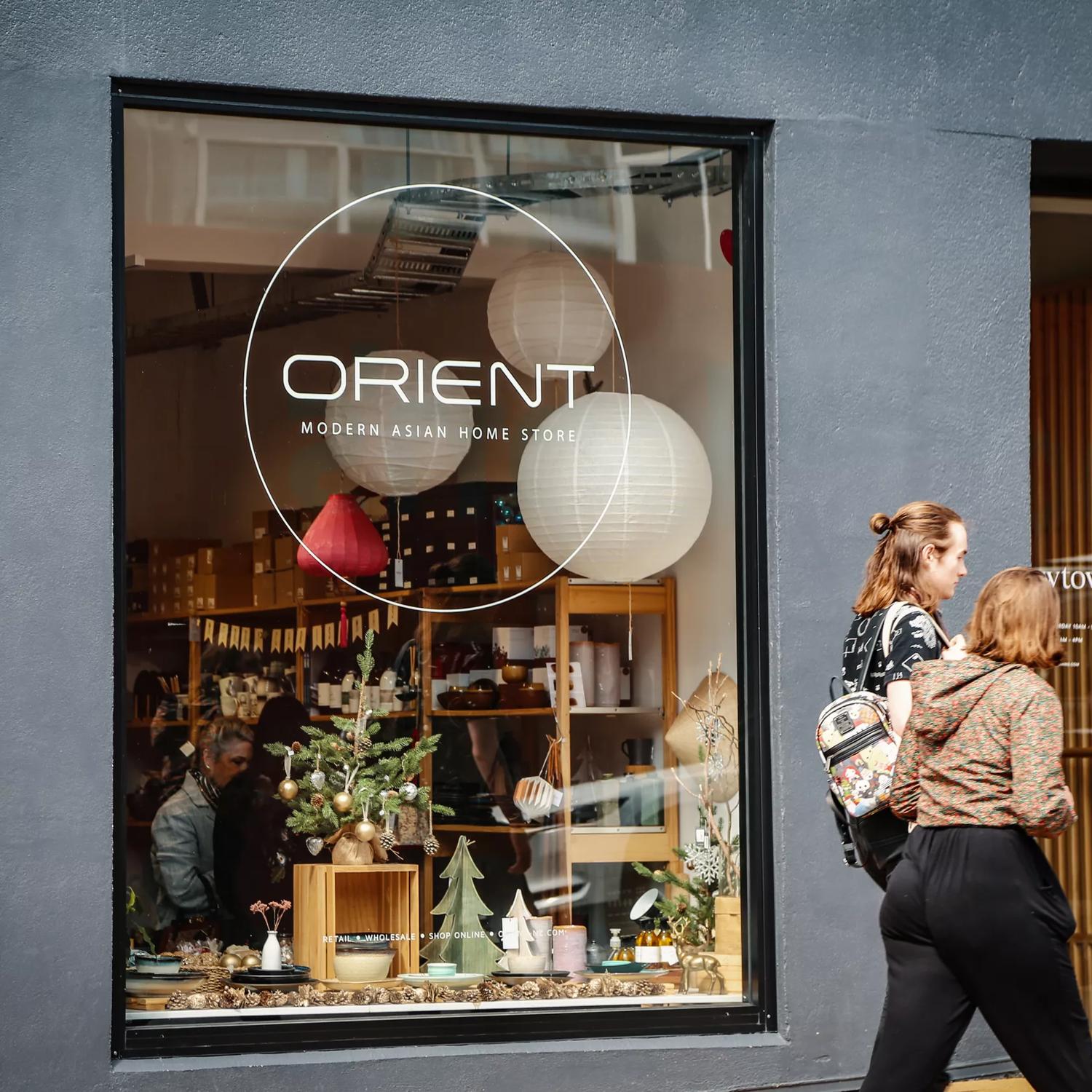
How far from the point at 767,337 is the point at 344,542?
65.7 inches

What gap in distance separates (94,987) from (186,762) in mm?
834

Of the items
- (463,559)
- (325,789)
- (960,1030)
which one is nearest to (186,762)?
(325,789)

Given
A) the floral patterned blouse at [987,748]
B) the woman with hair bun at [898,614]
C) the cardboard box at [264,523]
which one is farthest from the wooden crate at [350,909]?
the floral patterned blouse at [987,748]

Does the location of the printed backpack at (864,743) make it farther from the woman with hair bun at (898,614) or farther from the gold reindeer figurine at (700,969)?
the gold reindeer figurine at (700,969)

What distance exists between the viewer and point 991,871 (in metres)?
3.94

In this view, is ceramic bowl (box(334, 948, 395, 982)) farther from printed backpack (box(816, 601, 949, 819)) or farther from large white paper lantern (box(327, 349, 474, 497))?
printed backpack (box(816, 601, 949, 819))

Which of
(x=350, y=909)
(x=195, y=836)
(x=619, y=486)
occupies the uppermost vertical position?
(x=619, y=486)

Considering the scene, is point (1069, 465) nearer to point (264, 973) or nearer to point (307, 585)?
point (307, 585)

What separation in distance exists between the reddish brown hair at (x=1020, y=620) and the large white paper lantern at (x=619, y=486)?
190 centimetres

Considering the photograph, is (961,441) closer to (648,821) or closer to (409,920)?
(648,821)

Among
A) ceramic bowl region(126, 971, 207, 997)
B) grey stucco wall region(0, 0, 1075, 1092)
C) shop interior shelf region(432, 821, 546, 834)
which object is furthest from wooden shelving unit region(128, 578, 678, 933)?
ceramic bowl region(126, 971, 207, 997)

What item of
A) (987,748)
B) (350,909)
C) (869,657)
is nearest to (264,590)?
(350,909)

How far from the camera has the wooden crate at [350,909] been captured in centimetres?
551

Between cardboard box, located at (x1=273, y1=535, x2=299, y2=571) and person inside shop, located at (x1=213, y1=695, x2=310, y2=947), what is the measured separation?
0.47m
